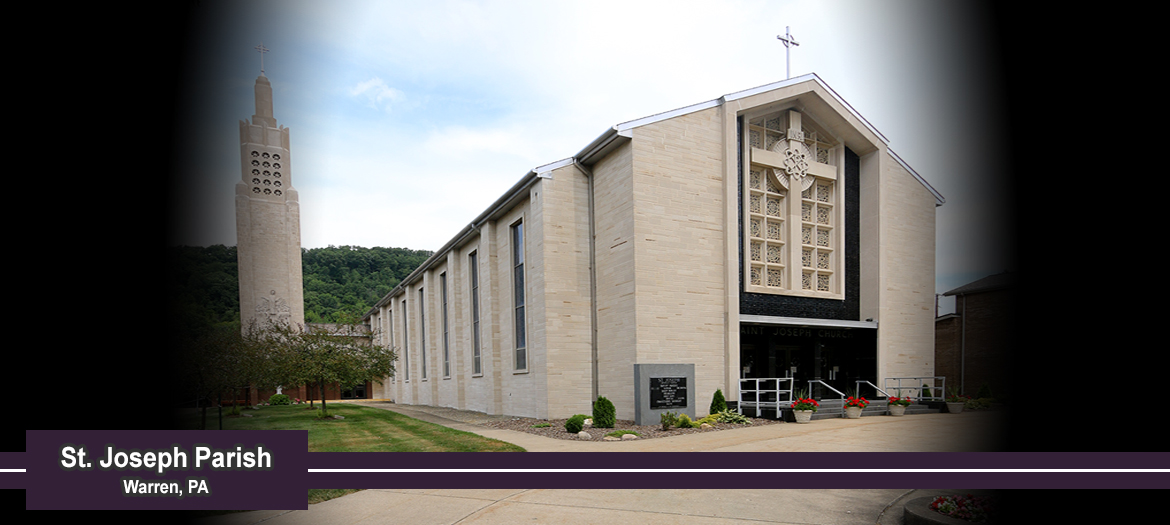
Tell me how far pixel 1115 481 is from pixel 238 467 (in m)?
4.90

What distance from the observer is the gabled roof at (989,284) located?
2.83m

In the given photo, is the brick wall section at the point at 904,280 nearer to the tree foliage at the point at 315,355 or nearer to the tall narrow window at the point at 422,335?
the tree foliage at the point at 315,355

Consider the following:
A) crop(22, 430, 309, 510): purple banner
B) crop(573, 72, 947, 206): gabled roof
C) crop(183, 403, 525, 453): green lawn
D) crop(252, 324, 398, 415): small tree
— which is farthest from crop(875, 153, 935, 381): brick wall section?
crop(22, 430, 309, 510): purple banner

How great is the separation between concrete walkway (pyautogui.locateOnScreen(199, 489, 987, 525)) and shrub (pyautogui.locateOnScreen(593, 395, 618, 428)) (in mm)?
8991

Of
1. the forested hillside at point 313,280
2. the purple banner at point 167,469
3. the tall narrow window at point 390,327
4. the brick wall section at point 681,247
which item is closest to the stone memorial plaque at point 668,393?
the brick wall section at point 681,247

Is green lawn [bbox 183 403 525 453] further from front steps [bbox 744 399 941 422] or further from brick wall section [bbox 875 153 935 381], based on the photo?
brick wall section [bbox 875 153 935 381]

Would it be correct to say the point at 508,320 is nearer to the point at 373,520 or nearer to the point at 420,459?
the point at 373,520

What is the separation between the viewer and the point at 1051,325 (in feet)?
8.93

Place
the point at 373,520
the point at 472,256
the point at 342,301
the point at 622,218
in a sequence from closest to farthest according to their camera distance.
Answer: the point at 373,520, the point at 342,301, the point at 622,218, the point at 472,256

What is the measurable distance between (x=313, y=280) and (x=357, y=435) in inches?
161

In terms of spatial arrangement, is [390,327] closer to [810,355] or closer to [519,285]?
[519,285]

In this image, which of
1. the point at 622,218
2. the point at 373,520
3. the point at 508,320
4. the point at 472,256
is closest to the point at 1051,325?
the point at 373,520

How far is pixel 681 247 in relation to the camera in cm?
1898

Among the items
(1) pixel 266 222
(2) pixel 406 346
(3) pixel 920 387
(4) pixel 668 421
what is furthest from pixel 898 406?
(2) pixel 406 346
